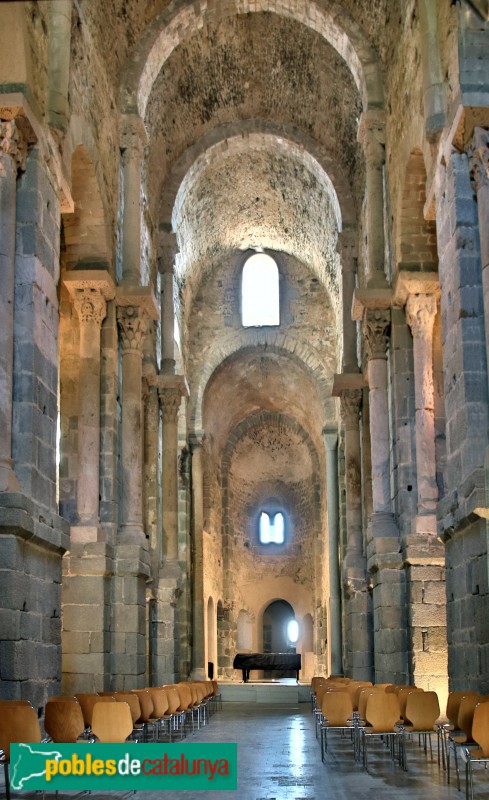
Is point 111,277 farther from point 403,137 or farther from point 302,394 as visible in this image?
point 302,394

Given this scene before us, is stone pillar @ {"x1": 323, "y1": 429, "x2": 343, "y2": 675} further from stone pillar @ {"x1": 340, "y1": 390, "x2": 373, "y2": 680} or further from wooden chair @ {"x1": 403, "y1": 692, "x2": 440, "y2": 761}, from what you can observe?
wooden chair @ {"x1": 403, "y1": 692, "x2": 440, "y2": 761}

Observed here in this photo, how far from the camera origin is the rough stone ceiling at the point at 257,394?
102ft

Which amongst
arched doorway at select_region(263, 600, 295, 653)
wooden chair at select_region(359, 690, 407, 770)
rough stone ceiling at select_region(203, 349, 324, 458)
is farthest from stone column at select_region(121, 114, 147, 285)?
arched doorway at select_region(263, 600, 295, 653)

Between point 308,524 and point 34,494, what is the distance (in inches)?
999

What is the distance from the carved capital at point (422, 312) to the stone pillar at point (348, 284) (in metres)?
5.79

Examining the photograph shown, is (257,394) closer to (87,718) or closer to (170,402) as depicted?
(170,402)

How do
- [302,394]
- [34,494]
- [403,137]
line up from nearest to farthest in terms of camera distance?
[34,494]
[403,137]
[302,394]

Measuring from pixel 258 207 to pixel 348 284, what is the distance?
229 inches

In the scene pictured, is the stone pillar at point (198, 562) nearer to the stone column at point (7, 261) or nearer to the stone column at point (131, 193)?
the stone column at point (131, 193)

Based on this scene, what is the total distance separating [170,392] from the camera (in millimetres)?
23344

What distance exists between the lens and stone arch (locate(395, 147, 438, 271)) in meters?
17.2

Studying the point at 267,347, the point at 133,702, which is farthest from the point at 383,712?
the point at 267,347

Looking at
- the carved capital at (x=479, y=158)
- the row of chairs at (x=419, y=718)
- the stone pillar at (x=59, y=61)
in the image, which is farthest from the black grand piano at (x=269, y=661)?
the carved capital at (x=479, y=158)

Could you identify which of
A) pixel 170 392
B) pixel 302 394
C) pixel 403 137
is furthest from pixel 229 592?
pixel 403 137
